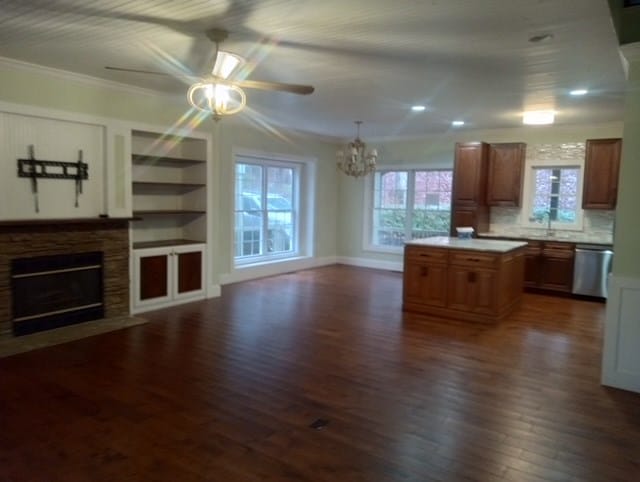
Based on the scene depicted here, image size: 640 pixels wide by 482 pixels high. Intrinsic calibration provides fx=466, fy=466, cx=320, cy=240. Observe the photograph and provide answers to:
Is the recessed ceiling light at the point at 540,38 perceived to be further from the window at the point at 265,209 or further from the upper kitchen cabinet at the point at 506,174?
the window at the point at 265,209

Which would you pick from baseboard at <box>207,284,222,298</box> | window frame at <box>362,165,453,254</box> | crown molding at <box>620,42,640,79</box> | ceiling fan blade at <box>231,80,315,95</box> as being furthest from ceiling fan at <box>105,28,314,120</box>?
window frame at <box>362,165,453,254</box>

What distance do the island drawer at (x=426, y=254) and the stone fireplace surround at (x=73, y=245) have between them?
10.9ft

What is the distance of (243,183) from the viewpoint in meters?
7.76

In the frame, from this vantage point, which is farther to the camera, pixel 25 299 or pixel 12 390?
pixel 25 299

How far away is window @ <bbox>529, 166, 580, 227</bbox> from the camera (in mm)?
7141

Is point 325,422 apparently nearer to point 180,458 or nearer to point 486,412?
point 180,458

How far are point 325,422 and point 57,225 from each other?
3445mm

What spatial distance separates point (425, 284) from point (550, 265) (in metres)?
2.42

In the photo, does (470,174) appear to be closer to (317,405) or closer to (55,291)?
(317,405)

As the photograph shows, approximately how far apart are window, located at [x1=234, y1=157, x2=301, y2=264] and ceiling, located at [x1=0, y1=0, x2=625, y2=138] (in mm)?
2365

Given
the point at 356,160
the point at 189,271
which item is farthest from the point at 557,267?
the point at 189,271

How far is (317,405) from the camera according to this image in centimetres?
312

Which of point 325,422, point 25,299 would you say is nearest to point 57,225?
point 25,299

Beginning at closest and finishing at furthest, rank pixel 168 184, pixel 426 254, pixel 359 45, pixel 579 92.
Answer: pixel 359 45
pixel 579 92
pixel 426 254
pixel 168 184
